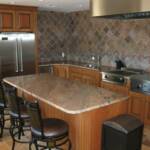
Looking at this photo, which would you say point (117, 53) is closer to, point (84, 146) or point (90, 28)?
point (90, 28)

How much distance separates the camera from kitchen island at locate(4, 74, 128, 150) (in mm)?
2430

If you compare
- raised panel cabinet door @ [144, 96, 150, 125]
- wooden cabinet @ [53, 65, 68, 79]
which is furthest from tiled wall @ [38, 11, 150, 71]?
raised panel cabinet door @ [144, 96, 150, 125]

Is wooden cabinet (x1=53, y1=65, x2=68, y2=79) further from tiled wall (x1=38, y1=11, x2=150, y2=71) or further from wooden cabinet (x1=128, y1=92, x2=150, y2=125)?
wooden cabinet (x1=128, y1=92, x2=150, y2=125)

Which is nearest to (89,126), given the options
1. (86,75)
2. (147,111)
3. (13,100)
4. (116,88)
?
(13,100)

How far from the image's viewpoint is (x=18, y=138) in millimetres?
3484

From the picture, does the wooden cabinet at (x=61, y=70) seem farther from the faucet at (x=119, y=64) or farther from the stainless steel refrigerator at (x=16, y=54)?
the faucet at (x=119, y=64)

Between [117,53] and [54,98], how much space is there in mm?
3100

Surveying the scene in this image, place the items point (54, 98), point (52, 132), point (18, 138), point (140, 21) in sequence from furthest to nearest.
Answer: point (140, 21) → point (18, 138) → point (54, 98) → point (52, 132)

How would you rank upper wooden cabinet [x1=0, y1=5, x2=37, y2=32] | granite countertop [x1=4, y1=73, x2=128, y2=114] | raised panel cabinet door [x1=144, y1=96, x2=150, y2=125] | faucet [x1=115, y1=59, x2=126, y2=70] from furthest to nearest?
faucet [x1=115, y1=59, x2=126, y2=70]
upper wooden cabinet [x1=0, y1=5, x2=37, y2=32]
raised panel cabinet door [x1=144, y1=96, x2=150, y2=125]
granite countertop [x1=4, y1=73, x2=128, y2=114]

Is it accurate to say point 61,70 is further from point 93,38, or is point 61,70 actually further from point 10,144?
point 10,144

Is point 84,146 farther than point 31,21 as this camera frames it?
No

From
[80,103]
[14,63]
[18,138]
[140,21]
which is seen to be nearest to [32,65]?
[14,63]

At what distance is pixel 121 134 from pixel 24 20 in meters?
3.86

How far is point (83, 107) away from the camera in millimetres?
2373
